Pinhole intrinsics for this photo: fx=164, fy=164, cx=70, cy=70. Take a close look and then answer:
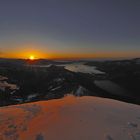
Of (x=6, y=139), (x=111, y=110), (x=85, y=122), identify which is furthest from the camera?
(x=111, y=110)

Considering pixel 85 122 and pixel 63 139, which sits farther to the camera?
pixel 85 122

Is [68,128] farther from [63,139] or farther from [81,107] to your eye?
[81,107]

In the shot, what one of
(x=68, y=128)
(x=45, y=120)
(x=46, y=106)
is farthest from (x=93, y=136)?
(x=46, y=106)

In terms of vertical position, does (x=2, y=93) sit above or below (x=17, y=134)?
below

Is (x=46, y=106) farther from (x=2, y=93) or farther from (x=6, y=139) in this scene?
(x=2, y=93)

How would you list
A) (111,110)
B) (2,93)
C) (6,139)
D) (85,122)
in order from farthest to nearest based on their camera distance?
(2,93) < (111,110) < (85,122) < (6,139)

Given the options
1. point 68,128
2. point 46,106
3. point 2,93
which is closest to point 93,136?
point 68,128
